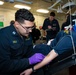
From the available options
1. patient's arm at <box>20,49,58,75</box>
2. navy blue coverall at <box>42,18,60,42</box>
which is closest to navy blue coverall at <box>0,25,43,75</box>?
patient's arm at <box>20,49,58,75</box>

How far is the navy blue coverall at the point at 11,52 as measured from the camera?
1146 millimetres

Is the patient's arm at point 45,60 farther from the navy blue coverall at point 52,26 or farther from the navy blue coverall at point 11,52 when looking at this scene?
the navy blue coverall at point 52,26

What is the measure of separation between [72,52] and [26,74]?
1.36 ft

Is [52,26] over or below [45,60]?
over

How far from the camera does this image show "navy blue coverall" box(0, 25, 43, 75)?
45.1 inches

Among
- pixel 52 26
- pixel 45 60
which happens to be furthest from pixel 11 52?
pixel 52 26

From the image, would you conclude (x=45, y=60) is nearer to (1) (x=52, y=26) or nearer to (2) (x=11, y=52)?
(2) (x=11, y=52)

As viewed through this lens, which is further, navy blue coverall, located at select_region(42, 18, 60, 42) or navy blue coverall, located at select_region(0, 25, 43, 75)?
navy blue coverall, located at select_region(42, 18, 60, 42)

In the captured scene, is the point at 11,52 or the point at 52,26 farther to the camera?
the point at 52,26

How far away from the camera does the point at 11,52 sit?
1.23 m

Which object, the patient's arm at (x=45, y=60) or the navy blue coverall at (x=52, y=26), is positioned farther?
the navy blue coverall at (x=52, y=26)

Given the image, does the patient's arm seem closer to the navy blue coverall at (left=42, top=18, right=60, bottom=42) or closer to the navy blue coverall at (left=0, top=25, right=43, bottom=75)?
the navy blue coverall at (left=0, top=25, right=43, bottom=75)

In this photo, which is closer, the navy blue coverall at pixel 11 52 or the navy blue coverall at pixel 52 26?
the navy blue coverall at pixel 11 52

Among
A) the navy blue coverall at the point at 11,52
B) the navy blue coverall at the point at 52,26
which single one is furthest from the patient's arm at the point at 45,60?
the navy blue coverall at the point at 52,26
